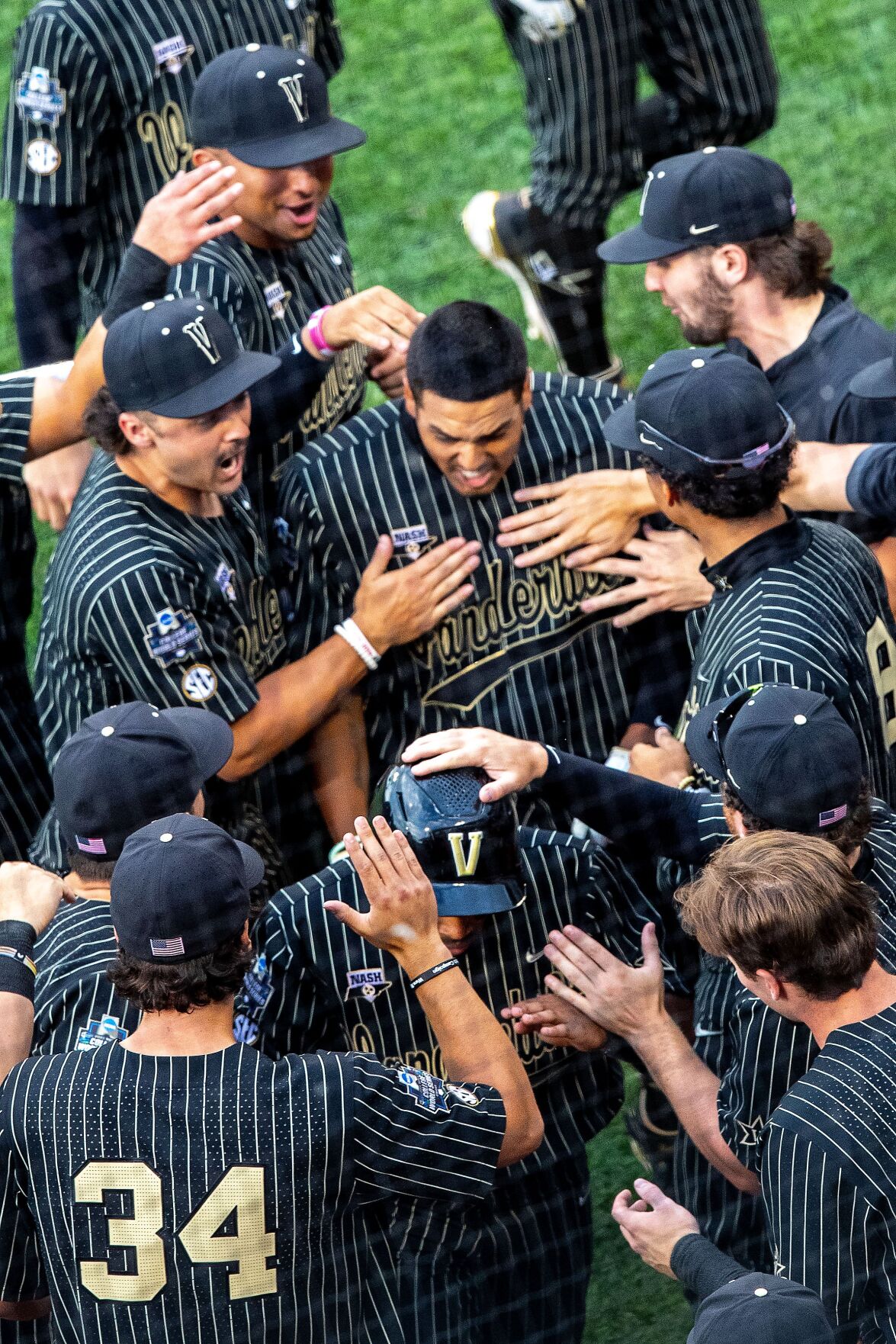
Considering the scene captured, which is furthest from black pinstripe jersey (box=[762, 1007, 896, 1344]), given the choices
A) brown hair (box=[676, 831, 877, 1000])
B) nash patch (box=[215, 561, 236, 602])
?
nash patch (box=[215, 561, 236, 602])

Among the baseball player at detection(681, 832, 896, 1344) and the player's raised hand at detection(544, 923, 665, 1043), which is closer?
the baseball player at detection(681, 832, 896, 1344)

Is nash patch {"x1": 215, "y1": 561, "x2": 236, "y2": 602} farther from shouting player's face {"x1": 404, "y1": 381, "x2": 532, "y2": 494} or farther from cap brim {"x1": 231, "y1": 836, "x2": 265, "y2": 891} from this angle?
cap brim {"x1": 231, "y1": 836, "x2": 265, "y2": 891}

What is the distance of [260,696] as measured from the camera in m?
3.52

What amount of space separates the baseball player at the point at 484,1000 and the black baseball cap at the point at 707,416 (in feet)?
2.44

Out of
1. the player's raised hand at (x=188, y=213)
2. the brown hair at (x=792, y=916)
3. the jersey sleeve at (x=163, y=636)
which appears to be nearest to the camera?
the brown hair at (x=792, y=916)

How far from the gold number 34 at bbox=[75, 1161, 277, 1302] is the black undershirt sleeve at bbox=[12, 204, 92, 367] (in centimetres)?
301

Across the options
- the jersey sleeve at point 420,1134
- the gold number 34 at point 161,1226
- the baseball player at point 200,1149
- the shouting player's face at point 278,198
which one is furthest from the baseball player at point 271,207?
the gold number 34 at point 161,1226

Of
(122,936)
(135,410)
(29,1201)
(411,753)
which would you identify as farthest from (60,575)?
(29,1201)

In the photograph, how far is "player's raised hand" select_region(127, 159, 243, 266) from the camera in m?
3.68

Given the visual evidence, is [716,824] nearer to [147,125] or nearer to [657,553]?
[657,553]

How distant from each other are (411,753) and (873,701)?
896 millimetres

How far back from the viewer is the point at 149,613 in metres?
3.22

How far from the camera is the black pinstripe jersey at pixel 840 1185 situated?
2.19 metres

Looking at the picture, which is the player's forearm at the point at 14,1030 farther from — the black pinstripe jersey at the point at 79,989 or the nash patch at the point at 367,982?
the nash patch at the point at 367,982
